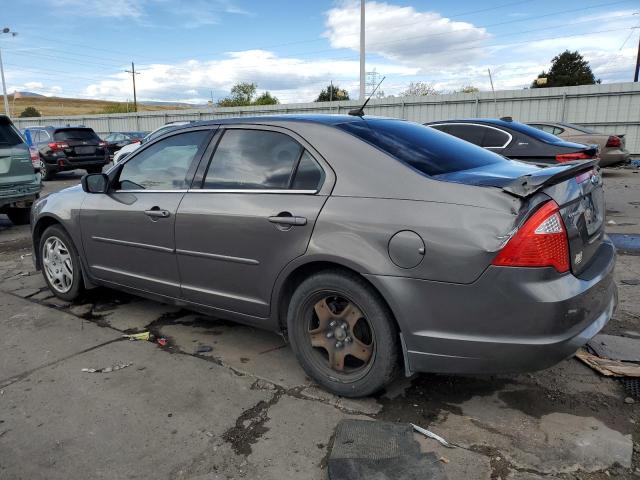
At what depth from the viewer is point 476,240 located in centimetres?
240

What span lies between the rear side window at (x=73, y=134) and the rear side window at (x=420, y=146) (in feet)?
49.3

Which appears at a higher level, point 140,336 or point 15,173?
point 15,173

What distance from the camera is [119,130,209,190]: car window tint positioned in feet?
12.2

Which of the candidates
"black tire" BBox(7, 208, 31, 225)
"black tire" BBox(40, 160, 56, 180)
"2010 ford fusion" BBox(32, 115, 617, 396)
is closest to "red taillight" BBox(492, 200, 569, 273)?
"2010 ford fusion" BBox(32, 115, 617, 396)

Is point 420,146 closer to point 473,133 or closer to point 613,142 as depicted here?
point 473,133

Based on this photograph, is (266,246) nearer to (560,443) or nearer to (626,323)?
(560,443)

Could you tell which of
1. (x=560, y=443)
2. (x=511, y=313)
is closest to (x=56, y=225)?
(x=511, y=313)

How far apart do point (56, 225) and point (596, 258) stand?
171 inches

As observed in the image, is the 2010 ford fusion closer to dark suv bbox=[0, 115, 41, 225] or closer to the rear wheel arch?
the rear wheel arch

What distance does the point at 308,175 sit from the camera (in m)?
3.06

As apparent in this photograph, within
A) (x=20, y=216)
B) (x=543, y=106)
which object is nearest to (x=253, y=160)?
(x=20, y=216)

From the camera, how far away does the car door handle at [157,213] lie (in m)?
3.65

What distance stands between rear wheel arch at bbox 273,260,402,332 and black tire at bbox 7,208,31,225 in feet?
25.2

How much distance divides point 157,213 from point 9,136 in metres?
6.03
